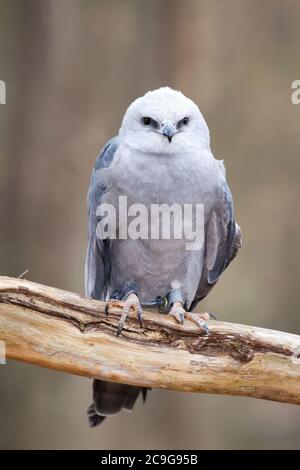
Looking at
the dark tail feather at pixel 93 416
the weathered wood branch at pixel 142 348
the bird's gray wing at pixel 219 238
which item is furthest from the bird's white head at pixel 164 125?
the dark tail feather at pixel 93 416

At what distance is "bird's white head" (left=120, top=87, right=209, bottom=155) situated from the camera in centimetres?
332

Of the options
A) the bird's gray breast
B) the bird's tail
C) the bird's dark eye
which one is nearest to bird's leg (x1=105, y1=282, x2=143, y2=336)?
the bird's gray breast

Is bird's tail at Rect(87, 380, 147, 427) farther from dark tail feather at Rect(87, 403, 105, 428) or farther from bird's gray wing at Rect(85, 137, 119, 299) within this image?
bird's gray wing at Rect(85, 137, 119, 299)

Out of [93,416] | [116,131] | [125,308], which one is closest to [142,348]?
[125,308]

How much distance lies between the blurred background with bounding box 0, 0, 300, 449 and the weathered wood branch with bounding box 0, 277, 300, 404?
2.29 m

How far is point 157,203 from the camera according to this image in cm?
343

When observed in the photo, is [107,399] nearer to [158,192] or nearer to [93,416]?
[93,416]

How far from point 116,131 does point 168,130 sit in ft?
7.48

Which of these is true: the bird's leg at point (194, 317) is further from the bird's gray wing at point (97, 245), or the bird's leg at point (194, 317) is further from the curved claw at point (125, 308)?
the bird's gray wing at point (97, 245)

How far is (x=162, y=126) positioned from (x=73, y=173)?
7.10 ft

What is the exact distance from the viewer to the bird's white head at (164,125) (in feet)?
10.9

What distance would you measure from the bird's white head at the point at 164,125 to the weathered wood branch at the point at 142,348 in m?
0.88

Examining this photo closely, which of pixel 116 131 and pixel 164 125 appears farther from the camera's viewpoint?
pixel 116 131

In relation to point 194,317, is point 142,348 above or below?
below
